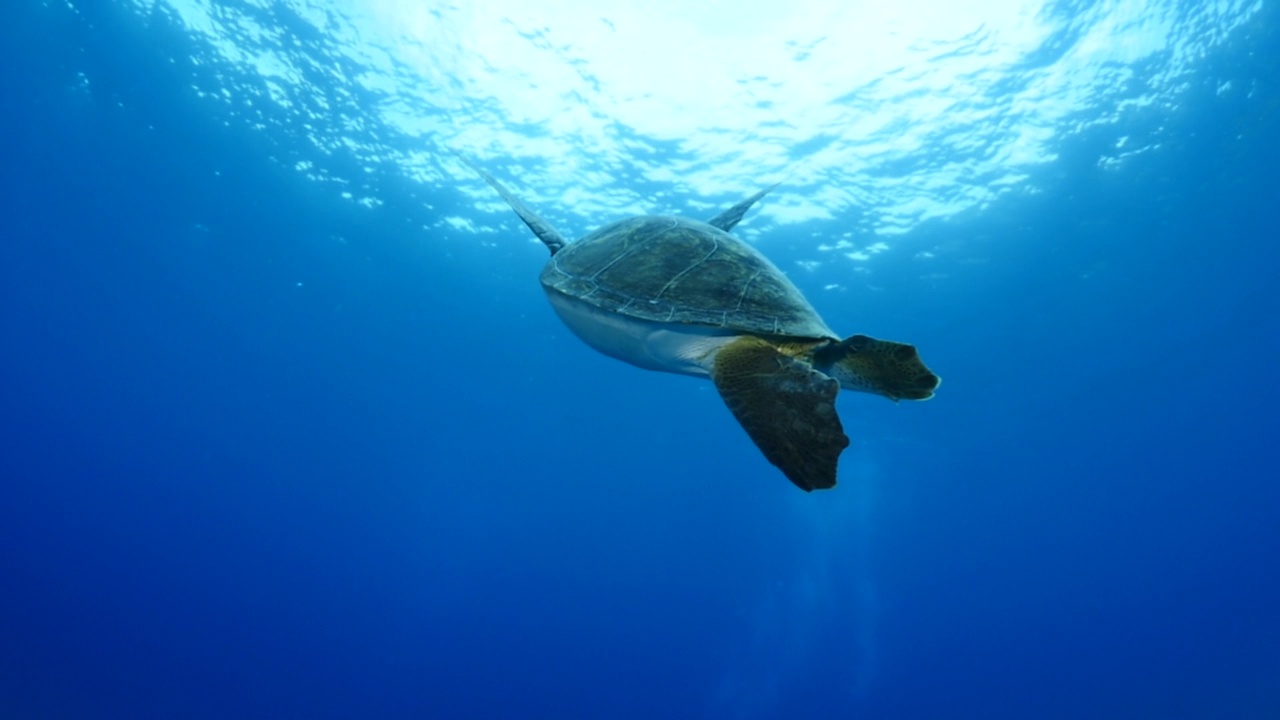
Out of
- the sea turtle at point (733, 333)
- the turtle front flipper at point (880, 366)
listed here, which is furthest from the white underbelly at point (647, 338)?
the turtle front flipper at point (880, 366)

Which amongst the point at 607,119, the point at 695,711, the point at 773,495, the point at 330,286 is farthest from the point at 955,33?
the point at 695,711

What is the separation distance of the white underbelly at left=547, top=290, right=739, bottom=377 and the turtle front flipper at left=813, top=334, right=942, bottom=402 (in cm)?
56

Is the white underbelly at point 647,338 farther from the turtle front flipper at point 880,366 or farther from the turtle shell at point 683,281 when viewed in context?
the turtle front flipper at point 880,366

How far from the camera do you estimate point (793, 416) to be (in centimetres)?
255

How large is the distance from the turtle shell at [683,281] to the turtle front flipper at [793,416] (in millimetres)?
415

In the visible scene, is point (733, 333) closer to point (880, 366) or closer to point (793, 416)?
point (880, 366)

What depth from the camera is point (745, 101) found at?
11711mm

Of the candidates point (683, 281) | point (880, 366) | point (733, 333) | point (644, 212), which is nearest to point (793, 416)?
point (880, 366)

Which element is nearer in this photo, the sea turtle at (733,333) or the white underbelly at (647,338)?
the sea turtle at (733,333)

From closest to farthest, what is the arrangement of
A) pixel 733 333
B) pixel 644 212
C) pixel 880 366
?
pixel 880 366 < pixel 733 333 < pixel 644 212

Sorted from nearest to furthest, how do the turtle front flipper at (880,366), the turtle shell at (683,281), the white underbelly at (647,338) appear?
the turtle front flipper at (880,366) → the turtle shell at (683,281) → the white underbelly at (647,338)

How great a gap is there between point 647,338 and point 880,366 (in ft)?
4.34

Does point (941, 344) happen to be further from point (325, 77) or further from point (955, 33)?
point (325, 77)

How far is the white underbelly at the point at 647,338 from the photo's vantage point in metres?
3.45
